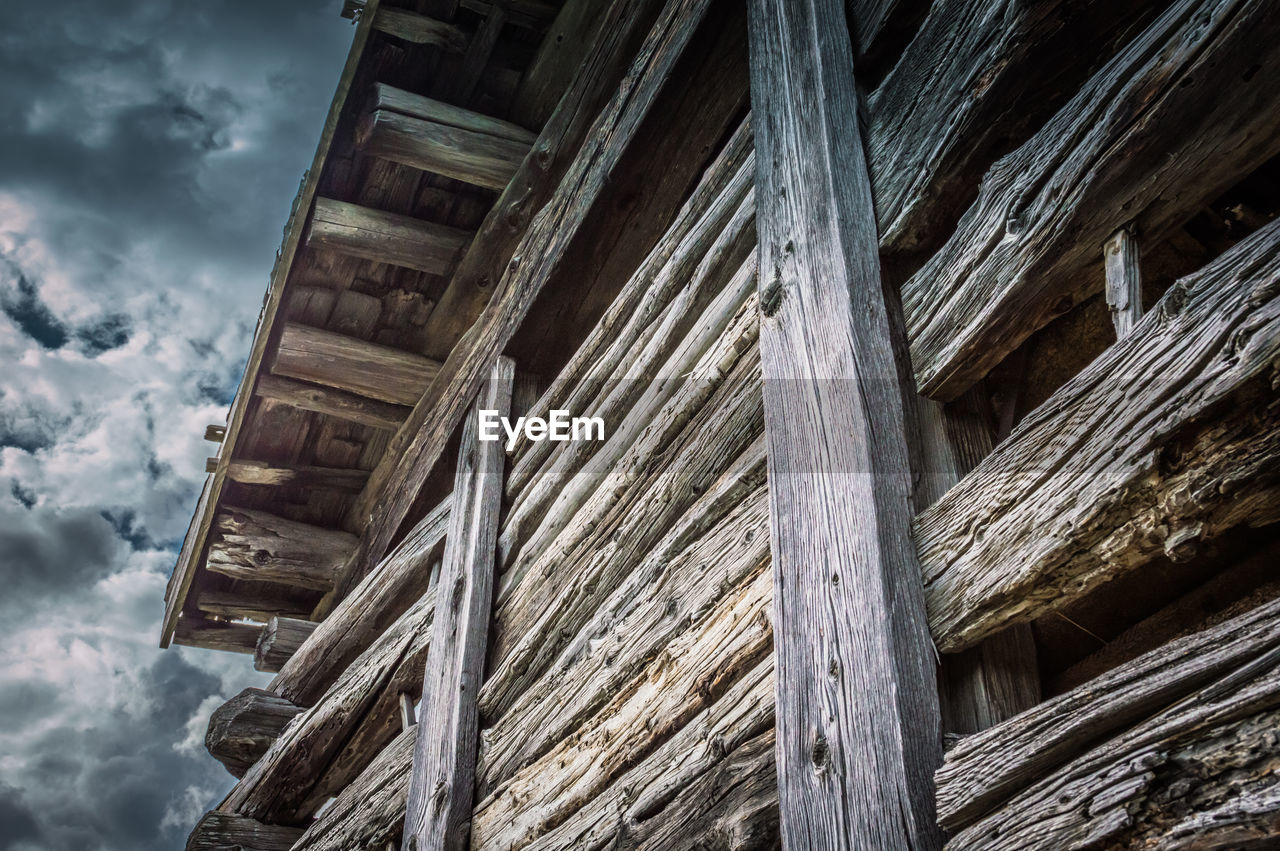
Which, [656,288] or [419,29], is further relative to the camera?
[419,29]

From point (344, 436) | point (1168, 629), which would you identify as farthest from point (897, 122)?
point (344, 436)

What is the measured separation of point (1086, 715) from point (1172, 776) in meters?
0.10

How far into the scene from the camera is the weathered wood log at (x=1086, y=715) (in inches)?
34.9

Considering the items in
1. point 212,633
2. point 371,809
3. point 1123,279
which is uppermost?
point 212,633

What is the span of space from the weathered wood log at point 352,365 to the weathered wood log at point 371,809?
5.60ft

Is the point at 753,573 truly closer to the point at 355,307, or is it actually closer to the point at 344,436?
the point at 355,307

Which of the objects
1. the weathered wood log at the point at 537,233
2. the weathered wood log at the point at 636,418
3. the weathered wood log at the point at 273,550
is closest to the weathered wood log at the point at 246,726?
the weathered wood log at the point at 537,233

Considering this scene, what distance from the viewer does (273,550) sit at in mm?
4676

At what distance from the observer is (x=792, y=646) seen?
141cm

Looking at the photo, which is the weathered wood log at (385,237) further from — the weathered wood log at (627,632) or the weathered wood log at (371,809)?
the weathered wood log at (627,632)

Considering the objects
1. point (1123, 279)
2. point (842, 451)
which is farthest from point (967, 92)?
point (842, 451)

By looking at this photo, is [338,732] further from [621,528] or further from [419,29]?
[419,29]

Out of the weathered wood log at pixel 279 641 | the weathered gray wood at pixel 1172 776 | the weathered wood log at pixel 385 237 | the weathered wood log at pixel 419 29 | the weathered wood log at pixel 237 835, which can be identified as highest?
the weathered wood log at pixel 419 29

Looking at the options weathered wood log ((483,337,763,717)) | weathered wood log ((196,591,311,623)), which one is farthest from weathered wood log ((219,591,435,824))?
weathered wood log ((196,591,311,623))
